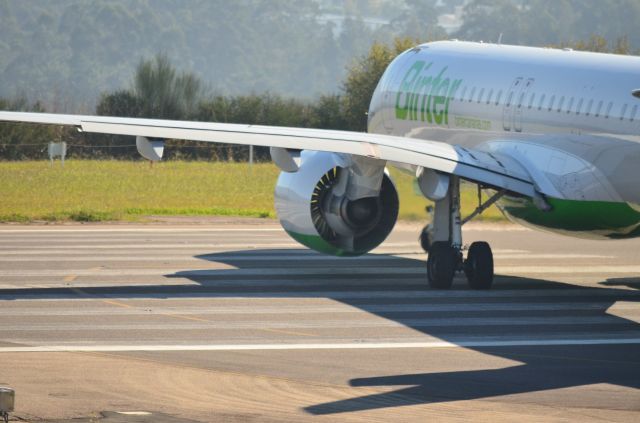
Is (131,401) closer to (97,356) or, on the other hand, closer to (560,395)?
(97,356)

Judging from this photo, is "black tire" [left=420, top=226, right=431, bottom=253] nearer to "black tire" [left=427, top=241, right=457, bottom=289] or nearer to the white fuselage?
the white fuselage

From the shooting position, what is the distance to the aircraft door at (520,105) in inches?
944

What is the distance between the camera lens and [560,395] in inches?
560

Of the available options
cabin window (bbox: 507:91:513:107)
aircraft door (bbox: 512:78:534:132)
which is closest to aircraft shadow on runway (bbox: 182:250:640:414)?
aircraft door (bbox: 512:78:534:132)

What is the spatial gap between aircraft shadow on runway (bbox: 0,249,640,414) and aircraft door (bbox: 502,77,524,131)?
2518mm

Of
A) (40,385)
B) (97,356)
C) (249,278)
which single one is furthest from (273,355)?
(249,278)

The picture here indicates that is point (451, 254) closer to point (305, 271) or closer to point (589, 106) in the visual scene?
point (589, 106)

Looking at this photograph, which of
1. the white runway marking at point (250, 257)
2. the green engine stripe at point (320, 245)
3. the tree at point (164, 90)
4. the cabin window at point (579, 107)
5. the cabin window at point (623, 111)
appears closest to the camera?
the cabin window at point (623, 111)

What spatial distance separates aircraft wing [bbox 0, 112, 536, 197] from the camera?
21.3 m

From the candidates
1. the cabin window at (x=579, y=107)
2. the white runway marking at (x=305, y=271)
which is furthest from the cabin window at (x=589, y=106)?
the white runway marking at (x=305, y=271)

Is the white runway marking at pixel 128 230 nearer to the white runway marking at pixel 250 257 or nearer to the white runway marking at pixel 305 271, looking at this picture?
the white runway marking at pixel 250 257

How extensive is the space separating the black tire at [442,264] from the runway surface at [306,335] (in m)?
0.27

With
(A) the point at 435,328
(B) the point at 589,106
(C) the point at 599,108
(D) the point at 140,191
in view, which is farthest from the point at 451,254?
(D) the point at 140,191

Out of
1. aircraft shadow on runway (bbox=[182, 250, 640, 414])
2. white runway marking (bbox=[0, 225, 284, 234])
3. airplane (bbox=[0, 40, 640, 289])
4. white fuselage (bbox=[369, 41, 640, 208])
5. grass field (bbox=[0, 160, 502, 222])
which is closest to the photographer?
aircraft shadow on runway (bbox=[182, 250, 640, 414])
